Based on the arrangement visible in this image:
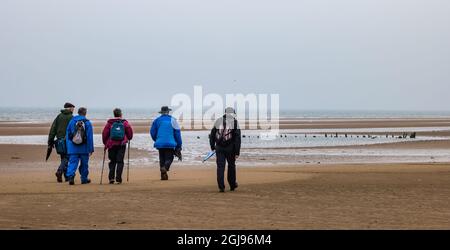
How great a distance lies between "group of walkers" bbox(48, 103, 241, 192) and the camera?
46.9 feet

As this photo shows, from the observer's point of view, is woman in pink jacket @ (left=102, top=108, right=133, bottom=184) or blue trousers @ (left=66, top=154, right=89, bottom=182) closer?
blue trousers @ (left=66, top=154, right=89, bottom=182)

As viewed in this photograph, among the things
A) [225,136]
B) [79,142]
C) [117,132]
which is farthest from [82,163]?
[225,136]

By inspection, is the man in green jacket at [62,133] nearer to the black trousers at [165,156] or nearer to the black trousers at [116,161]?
the black trousers at [116,161]

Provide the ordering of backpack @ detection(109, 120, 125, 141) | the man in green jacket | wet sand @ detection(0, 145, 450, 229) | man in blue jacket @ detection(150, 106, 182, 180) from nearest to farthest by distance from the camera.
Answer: wet sand @ detection(0, 145, 450, 229) → backpack @ detection(109, 120, 125, 141) → the man in green jacket → man in blue jacket @ detection(150, 106, 182, 180)

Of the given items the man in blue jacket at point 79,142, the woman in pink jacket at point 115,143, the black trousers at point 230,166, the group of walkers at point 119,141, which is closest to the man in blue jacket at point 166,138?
the group of walkers at point 119,141

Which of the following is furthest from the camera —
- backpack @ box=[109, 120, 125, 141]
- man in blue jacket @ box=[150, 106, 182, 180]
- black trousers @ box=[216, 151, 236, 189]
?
man in blue jacket @ box=[150, 106, 182, 180]

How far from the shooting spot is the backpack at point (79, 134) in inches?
618

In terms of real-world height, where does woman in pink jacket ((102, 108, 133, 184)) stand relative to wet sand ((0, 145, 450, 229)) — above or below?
above

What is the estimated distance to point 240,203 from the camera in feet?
39.8

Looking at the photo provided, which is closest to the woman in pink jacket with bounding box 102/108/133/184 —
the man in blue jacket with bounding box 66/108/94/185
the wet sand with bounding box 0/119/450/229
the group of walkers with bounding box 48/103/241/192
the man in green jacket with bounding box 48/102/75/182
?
the group of walkers with bounding box 48/103/241/192

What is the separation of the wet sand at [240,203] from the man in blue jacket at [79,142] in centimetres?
45

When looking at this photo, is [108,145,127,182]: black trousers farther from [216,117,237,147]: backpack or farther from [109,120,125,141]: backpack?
[216,117,237,147]: backpack
